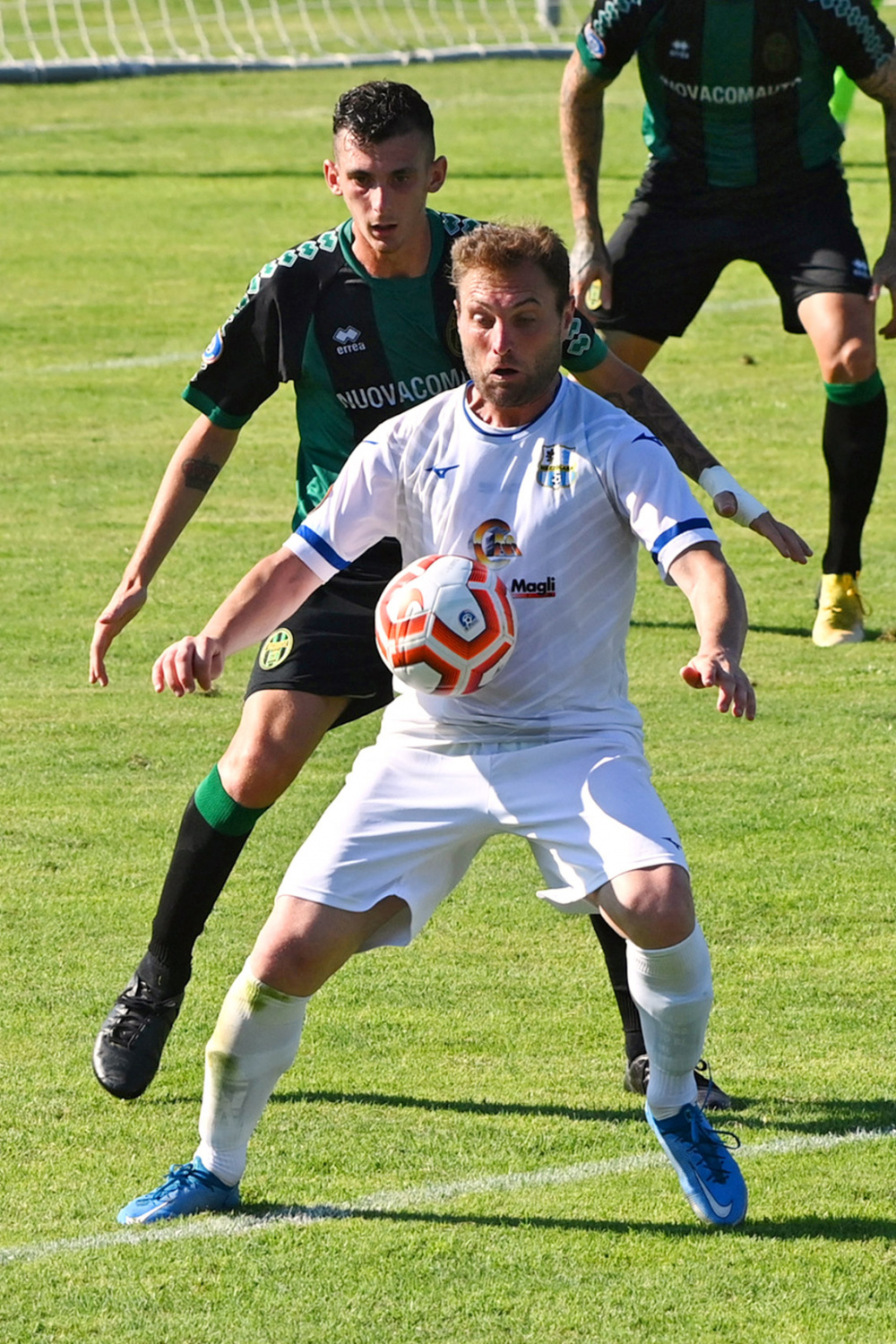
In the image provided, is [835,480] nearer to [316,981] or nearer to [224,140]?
[316,981]

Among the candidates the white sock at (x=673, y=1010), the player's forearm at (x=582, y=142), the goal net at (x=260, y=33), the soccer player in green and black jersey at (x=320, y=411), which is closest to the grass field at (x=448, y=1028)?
the white sock at (x=673, y=1010)

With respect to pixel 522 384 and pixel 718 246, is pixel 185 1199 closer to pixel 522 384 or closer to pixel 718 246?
pixel 522 384

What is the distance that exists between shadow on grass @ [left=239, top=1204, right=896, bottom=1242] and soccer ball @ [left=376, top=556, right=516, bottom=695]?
1076 millimetres

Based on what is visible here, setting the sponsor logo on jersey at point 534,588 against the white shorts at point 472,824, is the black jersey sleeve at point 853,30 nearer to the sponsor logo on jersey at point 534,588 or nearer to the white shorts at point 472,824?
the sponsor logo on jersey at point 534,588

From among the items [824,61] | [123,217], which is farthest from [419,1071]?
[123,217]

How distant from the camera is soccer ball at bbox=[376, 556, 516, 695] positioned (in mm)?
4453

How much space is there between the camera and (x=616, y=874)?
4.34 meters

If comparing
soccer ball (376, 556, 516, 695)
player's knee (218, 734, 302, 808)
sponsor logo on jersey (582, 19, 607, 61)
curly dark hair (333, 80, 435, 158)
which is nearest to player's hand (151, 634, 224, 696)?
soccer ball (376, 556, 516, 695)

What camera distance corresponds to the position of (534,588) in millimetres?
4625

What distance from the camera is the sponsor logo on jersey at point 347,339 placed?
17.8 feet

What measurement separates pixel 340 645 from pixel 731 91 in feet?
12.8

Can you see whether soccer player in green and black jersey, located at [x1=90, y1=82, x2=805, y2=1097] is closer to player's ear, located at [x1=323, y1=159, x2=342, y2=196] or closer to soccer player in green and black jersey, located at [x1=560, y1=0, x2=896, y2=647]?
player's ear, located at [x1=323, y1=159, x2=342, y2=196]

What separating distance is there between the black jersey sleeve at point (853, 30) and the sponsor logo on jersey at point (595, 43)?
2.37 feet

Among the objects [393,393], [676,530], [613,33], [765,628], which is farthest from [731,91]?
[676,530]
